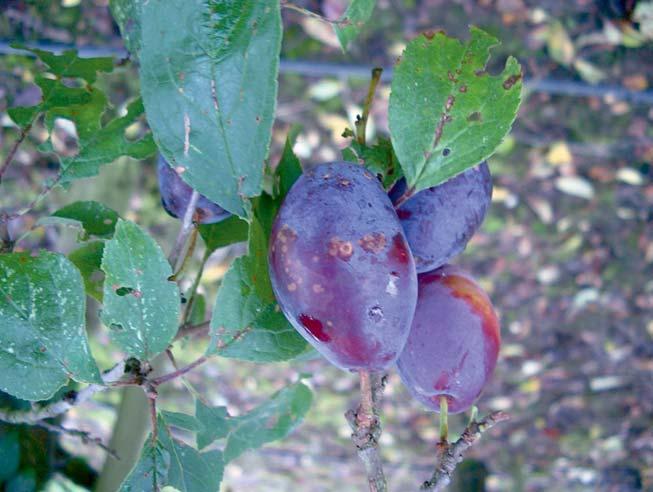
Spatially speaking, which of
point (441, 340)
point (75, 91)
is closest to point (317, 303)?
point (441, 340)

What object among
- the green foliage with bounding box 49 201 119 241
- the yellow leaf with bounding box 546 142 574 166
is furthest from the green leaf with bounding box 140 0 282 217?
the yellow leaf with bounding box 546 142 574 166

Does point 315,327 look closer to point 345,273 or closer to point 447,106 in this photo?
point 345,273

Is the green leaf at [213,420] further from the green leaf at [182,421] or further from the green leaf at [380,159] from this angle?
the green leaf at [380,159]

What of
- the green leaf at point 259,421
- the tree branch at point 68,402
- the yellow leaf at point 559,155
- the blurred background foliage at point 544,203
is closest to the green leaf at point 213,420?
the green leaf at point 259,421

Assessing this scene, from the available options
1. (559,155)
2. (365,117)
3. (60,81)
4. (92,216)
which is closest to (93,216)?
(92,216)

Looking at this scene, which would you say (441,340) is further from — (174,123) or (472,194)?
(174,123)

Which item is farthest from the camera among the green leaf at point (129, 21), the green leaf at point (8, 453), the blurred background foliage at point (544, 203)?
the blurred background foliage at point (544, 203)
